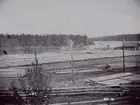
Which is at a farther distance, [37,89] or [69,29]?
[69,29]

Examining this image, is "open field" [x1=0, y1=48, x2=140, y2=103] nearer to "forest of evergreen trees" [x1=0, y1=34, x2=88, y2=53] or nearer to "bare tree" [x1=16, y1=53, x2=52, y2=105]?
"forest of evergreen trees" [x1=0, y1=34, x2=88, y2=53]

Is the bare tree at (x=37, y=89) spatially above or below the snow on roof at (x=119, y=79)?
above

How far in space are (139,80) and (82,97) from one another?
2.17m

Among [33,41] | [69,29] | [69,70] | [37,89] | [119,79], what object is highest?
[69,29]

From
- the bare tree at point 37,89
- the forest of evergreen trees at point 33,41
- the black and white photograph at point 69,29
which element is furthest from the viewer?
the forest of evergreen trees at point 33,41

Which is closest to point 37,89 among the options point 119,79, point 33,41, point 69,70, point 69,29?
point 69,29

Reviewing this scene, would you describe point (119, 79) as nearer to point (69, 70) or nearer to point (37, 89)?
point (69, 70)

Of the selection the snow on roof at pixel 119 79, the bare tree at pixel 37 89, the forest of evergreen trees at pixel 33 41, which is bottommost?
the snow on roof at pixel 119 79

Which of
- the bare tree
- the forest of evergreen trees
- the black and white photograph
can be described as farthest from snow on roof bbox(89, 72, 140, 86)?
the bare tree

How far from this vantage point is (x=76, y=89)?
6172 mm

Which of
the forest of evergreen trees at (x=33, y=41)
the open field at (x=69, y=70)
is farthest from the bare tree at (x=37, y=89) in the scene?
the forest of evergreen trees at (x=33, y=41)

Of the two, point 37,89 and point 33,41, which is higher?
point 33,41

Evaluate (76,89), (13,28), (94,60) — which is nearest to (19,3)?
(13,28)

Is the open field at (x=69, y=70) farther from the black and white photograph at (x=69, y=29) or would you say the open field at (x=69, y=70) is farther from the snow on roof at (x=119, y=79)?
the snow on roof at (x=119, y=79)
